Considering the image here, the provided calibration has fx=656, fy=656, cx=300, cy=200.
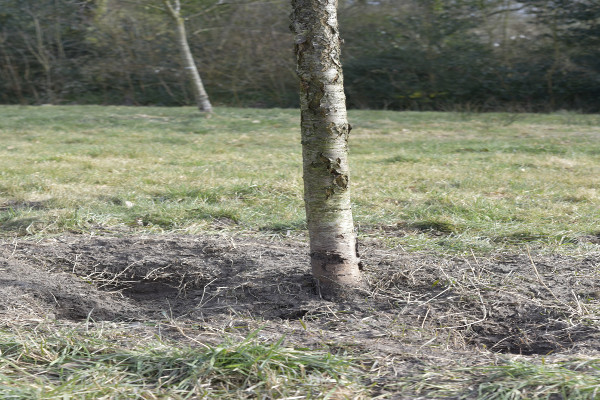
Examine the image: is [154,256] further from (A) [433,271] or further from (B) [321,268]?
(A) [433,271]

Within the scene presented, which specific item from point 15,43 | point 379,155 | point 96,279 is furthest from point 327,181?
point 15,43

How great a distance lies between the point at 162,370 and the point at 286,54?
14.3m

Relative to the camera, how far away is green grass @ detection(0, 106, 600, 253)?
4.46 m

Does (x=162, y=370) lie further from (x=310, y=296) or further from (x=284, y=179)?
(x=284, y=179)

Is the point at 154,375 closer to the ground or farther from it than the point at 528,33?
closer to the ground

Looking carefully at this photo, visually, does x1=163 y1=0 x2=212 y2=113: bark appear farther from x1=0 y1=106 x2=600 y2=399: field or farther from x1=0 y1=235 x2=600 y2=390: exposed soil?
x1=0 y1=235 x2=600 y2=390: exposed soil

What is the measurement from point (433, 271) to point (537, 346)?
0.75m

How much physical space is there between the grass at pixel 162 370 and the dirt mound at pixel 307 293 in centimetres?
31

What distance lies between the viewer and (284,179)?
6.05 metres

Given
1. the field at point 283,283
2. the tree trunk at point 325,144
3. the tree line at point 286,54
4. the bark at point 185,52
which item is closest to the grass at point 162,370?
the field at point 283,283

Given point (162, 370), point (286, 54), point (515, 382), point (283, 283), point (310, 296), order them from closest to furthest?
point (515, 382), point (162, 370), point (310, 296), point (283, 283), point (286, 54)

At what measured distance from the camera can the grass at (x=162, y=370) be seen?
6.82 ft

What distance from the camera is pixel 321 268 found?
10.3 feet

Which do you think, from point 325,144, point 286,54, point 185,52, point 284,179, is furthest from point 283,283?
point 286,54
